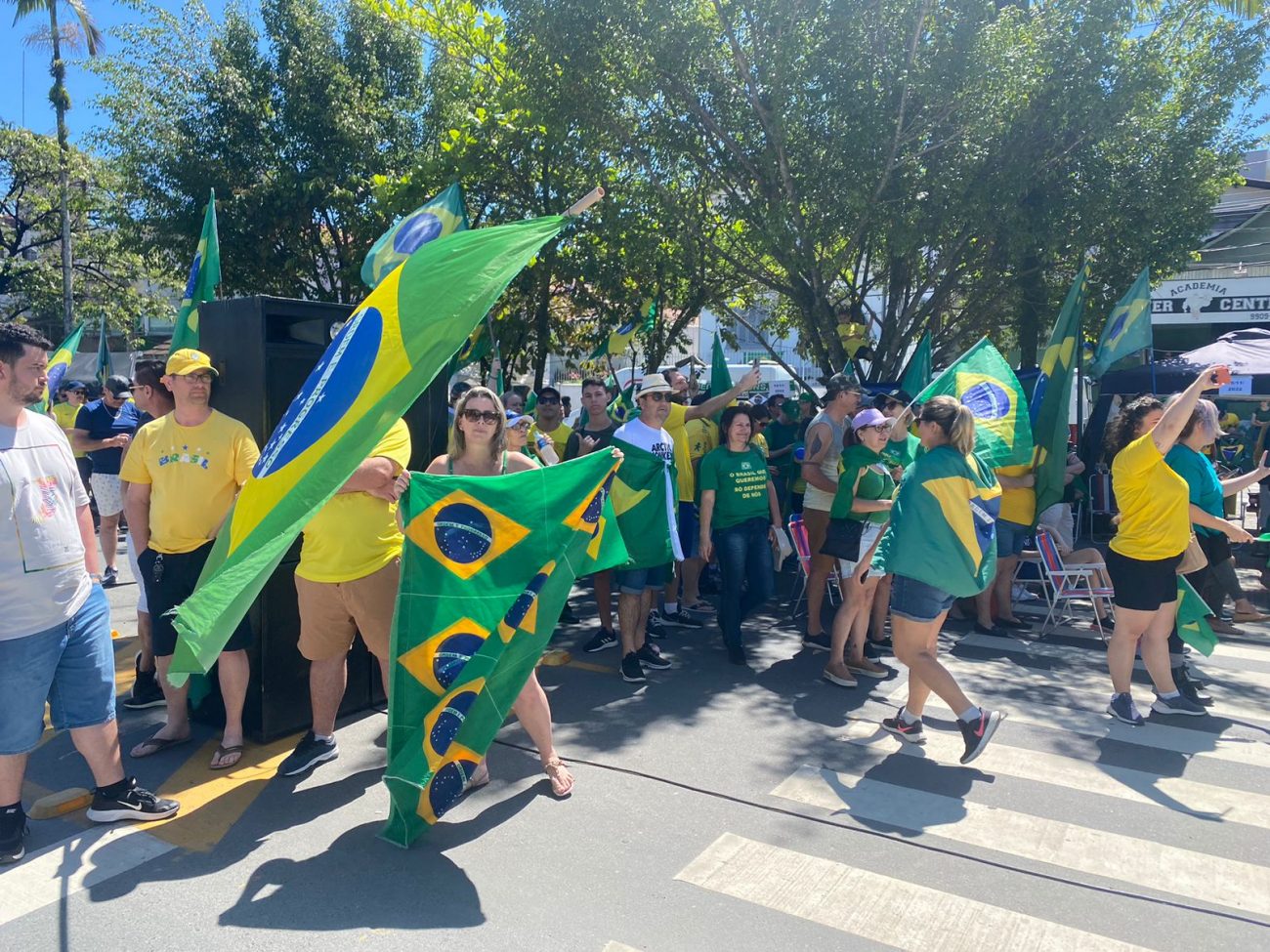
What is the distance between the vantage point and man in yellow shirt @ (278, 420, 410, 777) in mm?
4367

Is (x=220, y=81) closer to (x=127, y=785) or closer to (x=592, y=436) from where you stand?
(x=592, y=436)

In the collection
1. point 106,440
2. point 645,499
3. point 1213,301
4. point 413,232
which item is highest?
point 1213,301

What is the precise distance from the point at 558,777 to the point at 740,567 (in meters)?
2.54

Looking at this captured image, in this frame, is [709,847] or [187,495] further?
[187,495]

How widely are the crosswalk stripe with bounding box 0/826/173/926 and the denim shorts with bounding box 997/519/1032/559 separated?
6.26 metres

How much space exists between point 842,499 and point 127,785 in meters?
4.30

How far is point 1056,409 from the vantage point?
789 centimetres

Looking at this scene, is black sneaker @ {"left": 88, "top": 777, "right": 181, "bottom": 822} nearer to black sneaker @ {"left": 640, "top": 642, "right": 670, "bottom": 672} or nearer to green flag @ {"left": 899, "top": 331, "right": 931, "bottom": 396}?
black sneaker @ {"left": 640, "top": 642, "right": 670, "bottom": 672}

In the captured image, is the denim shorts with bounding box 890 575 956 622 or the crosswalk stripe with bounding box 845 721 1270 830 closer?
the crosswalk stripe with bounding box 845 721 1270 830

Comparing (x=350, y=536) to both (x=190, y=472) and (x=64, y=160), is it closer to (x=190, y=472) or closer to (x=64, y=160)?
(x=190, y=472)

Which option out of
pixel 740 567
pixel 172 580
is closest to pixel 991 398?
pixel 740 567

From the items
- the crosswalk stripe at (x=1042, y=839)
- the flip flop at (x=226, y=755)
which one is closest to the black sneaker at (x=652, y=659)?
the crosswalk stripe at (x=1042, y=839)

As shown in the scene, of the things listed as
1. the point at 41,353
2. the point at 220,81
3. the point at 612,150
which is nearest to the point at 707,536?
the point at 41,353

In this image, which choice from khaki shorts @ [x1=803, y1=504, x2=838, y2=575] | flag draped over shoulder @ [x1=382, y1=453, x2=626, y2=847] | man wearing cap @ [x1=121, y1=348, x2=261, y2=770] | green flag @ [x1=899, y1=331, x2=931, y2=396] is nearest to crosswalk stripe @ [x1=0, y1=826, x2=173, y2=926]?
man wearing cap @ [x1=121, y1=348, x2=261, y2=770]
